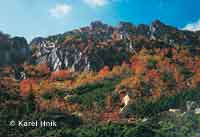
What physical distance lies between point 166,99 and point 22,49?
6637cm

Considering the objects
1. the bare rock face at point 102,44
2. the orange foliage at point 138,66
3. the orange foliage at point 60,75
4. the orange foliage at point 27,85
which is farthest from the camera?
the bare rock face at point 102,44

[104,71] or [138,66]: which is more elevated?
[138,66]

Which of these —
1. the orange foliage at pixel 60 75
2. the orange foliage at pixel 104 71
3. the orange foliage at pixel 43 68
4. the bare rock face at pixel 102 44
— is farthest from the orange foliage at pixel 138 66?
the orange foliage at pixel 43 68

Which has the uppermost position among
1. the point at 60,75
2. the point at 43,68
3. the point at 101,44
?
the point at 101,44

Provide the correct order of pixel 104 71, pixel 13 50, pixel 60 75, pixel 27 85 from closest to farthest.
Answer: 1. pixel 27 85
2. pixel 104 71
3. pixel 60 75
4. pixel 13 50

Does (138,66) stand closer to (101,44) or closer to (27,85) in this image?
(101,44)

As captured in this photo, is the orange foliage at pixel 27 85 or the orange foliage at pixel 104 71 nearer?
the orange foliage at pixel 27 85

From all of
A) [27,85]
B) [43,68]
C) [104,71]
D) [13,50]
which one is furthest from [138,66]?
[13,50]

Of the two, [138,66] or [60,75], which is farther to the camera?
[60,75]

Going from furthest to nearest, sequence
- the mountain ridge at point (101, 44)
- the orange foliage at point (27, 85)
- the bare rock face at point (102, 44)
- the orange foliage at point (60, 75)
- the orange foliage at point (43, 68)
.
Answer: the mountain ridge at point (101, 44) < the bare rock face at point (102, 44) < the orange foliage at point (43, 68) < the orange foliage at point (60, 75) < the orange foliage at point (27, 85)

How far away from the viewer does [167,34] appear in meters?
166

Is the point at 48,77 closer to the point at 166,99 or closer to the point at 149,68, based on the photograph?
the point at 149,68

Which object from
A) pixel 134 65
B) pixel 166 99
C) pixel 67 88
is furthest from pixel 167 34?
pixel 166 99

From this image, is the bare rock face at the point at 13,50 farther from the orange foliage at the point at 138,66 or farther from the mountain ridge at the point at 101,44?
the orange foliage at the point at 138,66
